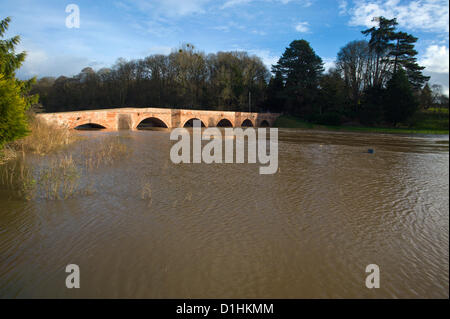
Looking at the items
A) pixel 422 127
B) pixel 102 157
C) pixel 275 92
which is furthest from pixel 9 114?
pixel 275 92

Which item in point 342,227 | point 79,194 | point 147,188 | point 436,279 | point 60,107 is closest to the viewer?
point 436,279

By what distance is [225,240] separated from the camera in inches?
151

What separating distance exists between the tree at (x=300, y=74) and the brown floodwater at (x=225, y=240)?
151 feet

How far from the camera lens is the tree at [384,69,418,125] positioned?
27641mm

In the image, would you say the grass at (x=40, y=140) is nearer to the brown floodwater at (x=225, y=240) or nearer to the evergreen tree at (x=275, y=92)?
the brown floodwater at (x=225, y=240)

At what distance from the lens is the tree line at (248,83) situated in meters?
41.8

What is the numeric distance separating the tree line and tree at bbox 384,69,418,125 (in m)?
5.60

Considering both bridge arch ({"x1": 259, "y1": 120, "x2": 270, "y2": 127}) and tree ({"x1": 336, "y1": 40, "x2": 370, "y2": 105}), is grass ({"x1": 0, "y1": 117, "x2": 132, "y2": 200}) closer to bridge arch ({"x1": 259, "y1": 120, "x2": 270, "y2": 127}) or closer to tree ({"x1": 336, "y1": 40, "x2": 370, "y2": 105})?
bridge arch ({"x1": 259, "y1": 120, "x2": 270, "y2": 127})

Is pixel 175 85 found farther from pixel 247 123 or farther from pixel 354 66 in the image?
pixel 354 66

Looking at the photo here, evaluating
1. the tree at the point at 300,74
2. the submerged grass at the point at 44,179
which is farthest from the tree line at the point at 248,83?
the submerged grass at the point at 44,179
